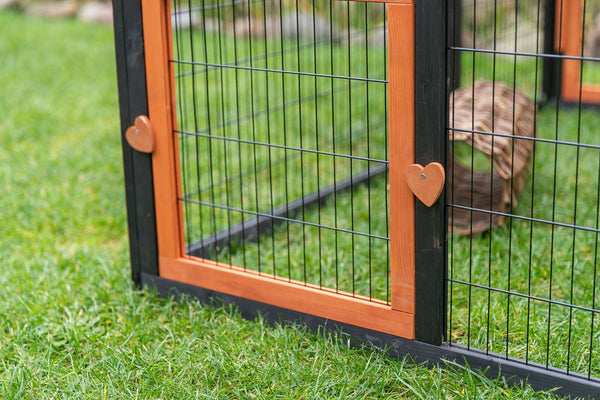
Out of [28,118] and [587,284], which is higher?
[28,118]

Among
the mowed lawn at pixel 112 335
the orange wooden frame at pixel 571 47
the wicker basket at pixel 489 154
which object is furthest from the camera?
the orange wooden frame at pixel 571 47

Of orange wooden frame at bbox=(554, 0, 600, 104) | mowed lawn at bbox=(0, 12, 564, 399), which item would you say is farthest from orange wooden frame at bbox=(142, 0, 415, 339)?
orange wooden frame at bbox=(554, 0, 600, 104)

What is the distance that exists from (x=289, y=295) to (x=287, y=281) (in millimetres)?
59

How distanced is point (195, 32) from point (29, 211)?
456cm

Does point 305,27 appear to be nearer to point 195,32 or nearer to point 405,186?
point 195,32

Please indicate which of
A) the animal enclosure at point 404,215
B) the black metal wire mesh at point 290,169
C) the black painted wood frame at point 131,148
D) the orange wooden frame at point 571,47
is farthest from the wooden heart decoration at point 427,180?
the orange wooden frame at point 571,47

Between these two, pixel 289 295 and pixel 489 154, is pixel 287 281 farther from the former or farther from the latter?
pixel 489 154

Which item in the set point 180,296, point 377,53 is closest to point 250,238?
point 180,296

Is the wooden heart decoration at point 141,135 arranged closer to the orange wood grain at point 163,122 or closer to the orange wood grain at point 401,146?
the orange wood grain at point 163,122

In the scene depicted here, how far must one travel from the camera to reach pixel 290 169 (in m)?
4.85

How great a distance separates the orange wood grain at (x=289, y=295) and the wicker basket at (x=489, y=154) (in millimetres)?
1056

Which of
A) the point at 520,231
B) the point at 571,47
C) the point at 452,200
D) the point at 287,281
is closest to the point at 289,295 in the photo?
the point at 287,281

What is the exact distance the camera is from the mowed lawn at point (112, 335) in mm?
2641

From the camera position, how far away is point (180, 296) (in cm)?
329
